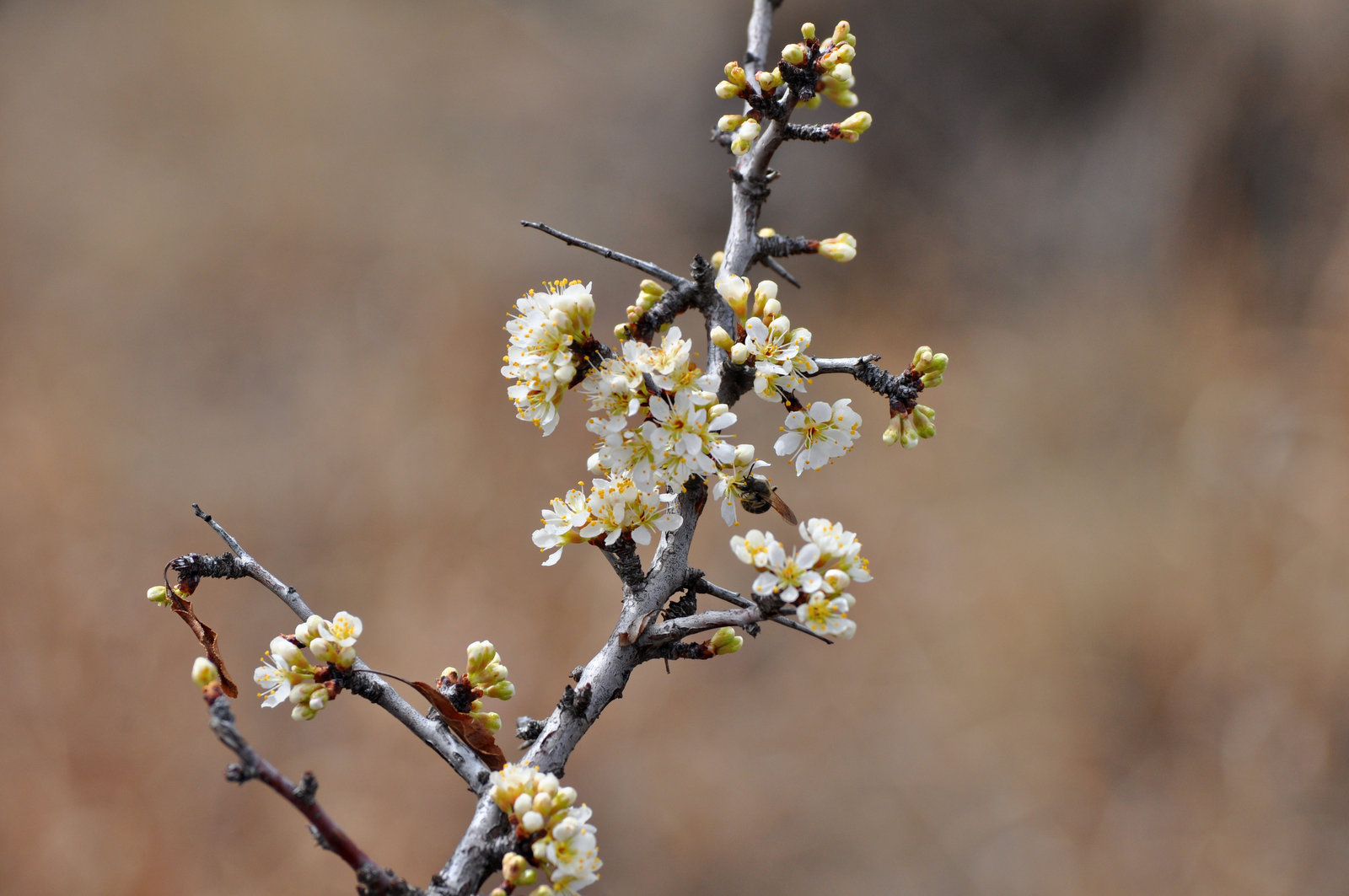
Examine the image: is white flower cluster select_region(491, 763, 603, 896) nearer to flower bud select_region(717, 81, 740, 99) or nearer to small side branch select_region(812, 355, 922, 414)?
small side branch select_region(812, 355, 922, 414)

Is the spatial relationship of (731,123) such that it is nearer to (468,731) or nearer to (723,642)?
(723,642)

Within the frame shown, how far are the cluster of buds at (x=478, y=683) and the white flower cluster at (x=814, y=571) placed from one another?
1.28ft

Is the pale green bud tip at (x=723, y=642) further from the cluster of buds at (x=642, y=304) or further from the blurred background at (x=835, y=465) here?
the blurred background at (x=835, y=465)

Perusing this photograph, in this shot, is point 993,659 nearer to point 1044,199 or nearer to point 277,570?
point 1044,199

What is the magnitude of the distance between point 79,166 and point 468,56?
186cm

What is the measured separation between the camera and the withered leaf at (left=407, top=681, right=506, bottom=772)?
2.95 feet

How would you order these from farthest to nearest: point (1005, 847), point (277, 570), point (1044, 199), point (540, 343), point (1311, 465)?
1. point (1044, 199)
2. point (277, 570)
3. point (1311, 465)
4. point (1005, 847)
5. point (540, 343)

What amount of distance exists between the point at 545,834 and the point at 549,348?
1.71 feet

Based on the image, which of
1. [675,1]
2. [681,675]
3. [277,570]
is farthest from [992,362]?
[277,570]

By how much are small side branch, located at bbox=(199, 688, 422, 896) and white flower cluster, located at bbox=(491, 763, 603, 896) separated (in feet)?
0.36

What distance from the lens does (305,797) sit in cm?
68

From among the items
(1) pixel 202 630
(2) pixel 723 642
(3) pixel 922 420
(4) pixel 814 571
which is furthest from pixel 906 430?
(1) pixel 202 630

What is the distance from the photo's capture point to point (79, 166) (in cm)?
336

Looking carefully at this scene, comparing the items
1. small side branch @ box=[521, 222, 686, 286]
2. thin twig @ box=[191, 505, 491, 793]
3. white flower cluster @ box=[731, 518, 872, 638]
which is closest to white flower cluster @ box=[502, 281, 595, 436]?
small side branch @ box=[521, 222, 686, 286]
